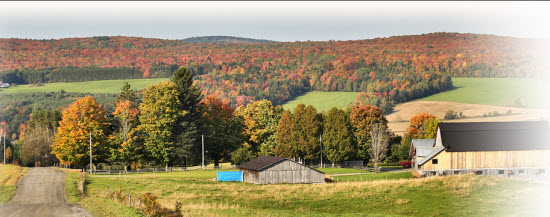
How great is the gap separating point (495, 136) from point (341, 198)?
29.5 m

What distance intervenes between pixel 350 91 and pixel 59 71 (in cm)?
9455

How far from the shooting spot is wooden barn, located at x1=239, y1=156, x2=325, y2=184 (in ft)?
221

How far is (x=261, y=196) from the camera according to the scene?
5231 centimetres

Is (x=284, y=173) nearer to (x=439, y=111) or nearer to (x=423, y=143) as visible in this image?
(x=423, y=143)

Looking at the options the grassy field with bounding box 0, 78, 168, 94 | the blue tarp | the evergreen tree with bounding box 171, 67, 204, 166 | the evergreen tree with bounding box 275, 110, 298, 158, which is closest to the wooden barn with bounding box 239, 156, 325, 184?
the blue tarp

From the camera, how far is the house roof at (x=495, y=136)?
6831cm

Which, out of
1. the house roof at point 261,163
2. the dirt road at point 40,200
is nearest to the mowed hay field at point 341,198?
the dirt road at point 40,200

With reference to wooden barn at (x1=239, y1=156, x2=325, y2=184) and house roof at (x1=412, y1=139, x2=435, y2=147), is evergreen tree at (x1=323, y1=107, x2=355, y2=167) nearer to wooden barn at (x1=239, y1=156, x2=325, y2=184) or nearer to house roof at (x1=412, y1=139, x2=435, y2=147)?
house roof at (x1=412, y1=139, x2=435, y2=147)


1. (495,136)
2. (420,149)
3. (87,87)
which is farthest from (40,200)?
(87,87)

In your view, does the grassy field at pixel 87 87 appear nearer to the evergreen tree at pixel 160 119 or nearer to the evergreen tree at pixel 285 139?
the evergreen tree at pixel 160 119

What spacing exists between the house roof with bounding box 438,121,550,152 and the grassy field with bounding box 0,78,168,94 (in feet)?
417

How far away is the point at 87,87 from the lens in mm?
191000

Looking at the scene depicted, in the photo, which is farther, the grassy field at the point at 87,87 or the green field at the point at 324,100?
the grassy field at the point at 87,87

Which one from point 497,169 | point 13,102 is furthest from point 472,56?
point 13,102
